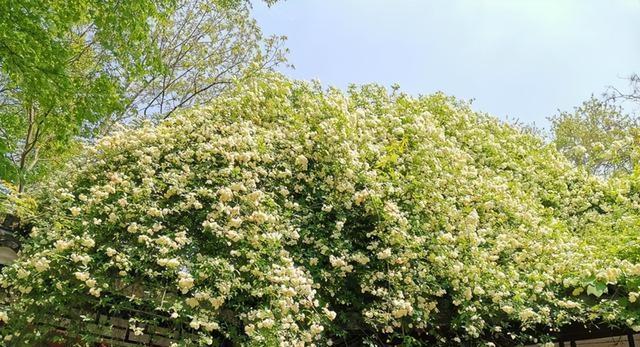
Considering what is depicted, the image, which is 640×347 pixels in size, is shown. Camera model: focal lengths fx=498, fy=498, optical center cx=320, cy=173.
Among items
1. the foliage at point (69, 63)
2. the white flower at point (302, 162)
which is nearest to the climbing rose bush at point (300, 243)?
the white flower at point (302, 162)

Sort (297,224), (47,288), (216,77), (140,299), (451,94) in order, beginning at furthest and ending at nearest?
(216,77) → (451,94) → (297,224) → (47,288) → (140,299)

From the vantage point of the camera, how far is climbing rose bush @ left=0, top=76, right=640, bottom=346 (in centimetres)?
407

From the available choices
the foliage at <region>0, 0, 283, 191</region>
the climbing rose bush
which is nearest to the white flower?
the climbing rose bush

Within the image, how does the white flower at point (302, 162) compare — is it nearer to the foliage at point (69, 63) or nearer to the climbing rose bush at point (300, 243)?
the climbing rose bush at point (300, 243)

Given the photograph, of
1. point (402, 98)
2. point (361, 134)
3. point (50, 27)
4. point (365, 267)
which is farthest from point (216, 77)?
point (365, 267)

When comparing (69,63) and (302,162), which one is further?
(69,63)

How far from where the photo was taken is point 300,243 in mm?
4793

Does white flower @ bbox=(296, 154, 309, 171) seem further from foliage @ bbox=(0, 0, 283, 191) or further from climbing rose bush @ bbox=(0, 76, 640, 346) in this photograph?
foliage @ bbox=(0, 0, 283, 191)

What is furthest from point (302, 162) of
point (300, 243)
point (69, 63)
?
point (69, 63)

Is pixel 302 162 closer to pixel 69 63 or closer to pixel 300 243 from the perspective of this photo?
pixel 300 243

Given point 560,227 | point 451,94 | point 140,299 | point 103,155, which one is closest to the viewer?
point 140,299

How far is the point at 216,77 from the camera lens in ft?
48.2

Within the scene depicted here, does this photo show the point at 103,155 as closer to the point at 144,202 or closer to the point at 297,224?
the point at 144,202

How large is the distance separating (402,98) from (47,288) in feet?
16.2
